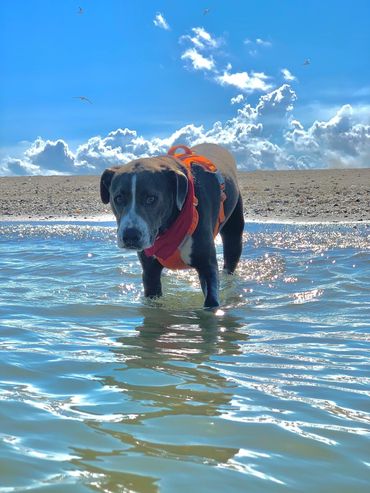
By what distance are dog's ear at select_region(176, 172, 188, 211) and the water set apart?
0.85 metres

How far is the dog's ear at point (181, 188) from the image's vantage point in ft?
16.5

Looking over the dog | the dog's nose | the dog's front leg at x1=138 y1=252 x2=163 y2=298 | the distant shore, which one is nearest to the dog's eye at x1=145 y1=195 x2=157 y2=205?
the dog

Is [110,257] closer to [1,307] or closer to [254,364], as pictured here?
[1,307]

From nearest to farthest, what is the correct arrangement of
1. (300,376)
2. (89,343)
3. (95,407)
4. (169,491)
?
(169,491) → (95,407) → (300,376) → (89,343)

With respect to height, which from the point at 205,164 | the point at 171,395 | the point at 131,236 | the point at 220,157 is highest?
the point at 220,157

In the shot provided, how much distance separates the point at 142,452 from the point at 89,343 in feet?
5.92

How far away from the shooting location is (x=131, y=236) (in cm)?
466

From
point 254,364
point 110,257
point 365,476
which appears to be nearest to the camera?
point 365,476

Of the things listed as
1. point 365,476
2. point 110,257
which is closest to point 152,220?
point 365,476

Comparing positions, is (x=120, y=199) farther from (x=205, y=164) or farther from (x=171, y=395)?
(x=171, y=395)

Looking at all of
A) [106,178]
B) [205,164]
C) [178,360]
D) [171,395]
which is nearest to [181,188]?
[106,178]

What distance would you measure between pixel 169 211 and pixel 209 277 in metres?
0.73

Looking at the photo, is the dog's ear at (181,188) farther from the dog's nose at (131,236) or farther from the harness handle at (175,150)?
the harness handle at (175,150)

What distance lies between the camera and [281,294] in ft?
20.0
